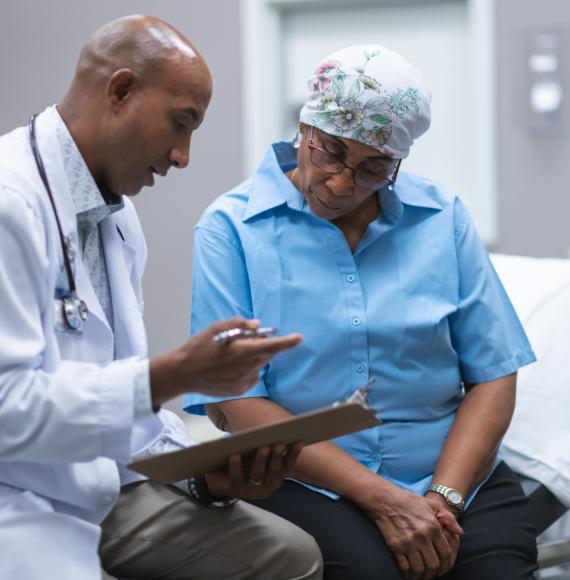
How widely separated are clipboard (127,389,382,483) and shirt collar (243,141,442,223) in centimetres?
58

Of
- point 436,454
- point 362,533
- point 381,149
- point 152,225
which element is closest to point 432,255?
point 381,149

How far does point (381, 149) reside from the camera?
1899mm

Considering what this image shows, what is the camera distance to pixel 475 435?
192 centimetres

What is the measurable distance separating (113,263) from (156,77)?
1.11 feet

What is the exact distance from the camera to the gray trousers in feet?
5.31

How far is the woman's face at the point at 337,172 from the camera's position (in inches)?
74.9

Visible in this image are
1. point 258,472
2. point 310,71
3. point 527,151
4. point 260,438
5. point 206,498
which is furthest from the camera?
point 310,71

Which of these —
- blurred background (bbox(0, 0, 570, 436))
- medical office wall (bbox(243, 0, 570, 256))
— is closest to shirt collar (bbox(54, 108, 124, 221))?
blurred background (bbox(0, 0, 570, 436))

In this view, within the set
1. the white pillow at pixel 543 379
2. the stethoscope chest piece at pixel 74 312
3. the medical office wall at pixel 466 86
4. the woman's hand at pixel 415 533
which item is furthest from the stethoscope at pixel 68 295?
the medical office wall at pixel 466 86

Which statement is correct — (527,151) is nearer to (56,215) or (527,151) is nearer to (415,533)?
(415,533)

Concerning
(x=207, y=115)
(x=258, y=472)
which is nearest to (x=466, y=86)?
(x=207, y=115)

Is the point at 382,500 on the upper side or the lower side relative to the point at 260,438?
lower

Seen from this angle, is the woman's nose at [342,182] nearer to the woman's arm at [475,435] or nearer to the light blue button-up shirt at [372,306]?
the light blue button-up shirt at [372,306]

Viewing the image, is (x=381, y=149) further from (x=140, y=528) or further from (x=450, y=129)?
(x=450, y=129)
